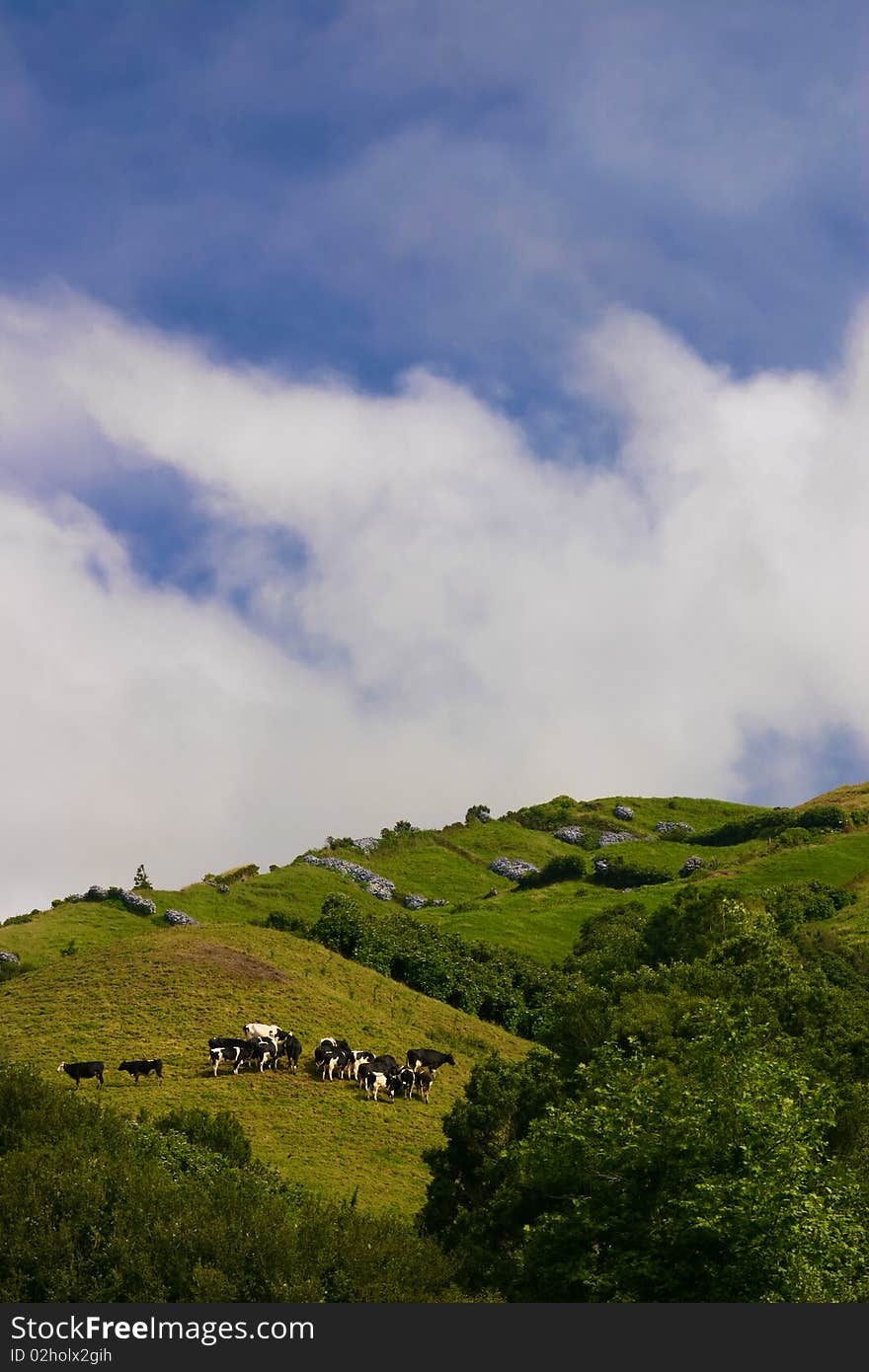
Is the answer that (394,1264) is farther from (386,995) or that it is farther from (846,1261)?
(386,995)

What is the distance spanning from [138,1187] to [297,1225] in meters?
4.38

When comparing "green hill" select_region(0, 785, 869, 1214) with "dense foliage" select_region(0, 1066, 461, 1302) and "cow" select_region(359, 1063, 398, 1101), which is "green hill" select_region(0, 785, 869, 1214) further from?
"dense foliage" select_region(0, 1066, 461, 1302)

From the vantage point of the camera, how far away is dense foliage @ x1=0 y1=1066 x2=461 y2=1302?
26.6 metres

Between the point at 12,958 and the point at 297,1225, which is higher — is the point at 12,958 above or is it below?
above

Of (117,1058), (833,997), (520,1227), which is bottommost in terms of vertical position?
(520,1227)

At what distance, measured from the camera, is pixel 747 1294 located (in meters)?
26.0

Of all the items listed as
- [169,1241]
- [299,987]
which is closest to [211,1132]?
[169,1241]

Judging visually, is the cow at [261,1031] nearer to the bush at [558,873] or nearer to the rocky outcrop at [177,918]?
the rocky outcrop at [177,918]

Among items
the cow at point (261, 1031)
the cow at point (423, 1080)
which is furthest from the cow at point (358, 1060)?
the cow at point (261, 1031)

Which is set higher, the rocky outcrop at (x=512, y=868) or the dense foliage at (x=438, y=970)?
the rocky outcrop at (x=512, y=868)

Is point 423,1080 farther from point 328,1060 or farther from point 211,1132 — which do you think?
point 211,1132

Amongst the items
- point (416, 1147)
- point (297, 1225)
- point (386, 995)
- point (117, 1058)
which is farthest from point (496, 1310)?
point (386, 995)

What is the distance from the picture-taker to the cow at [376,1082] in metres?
59.1

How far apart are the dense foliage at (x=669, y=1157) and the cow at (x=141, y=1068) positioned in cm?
1713
